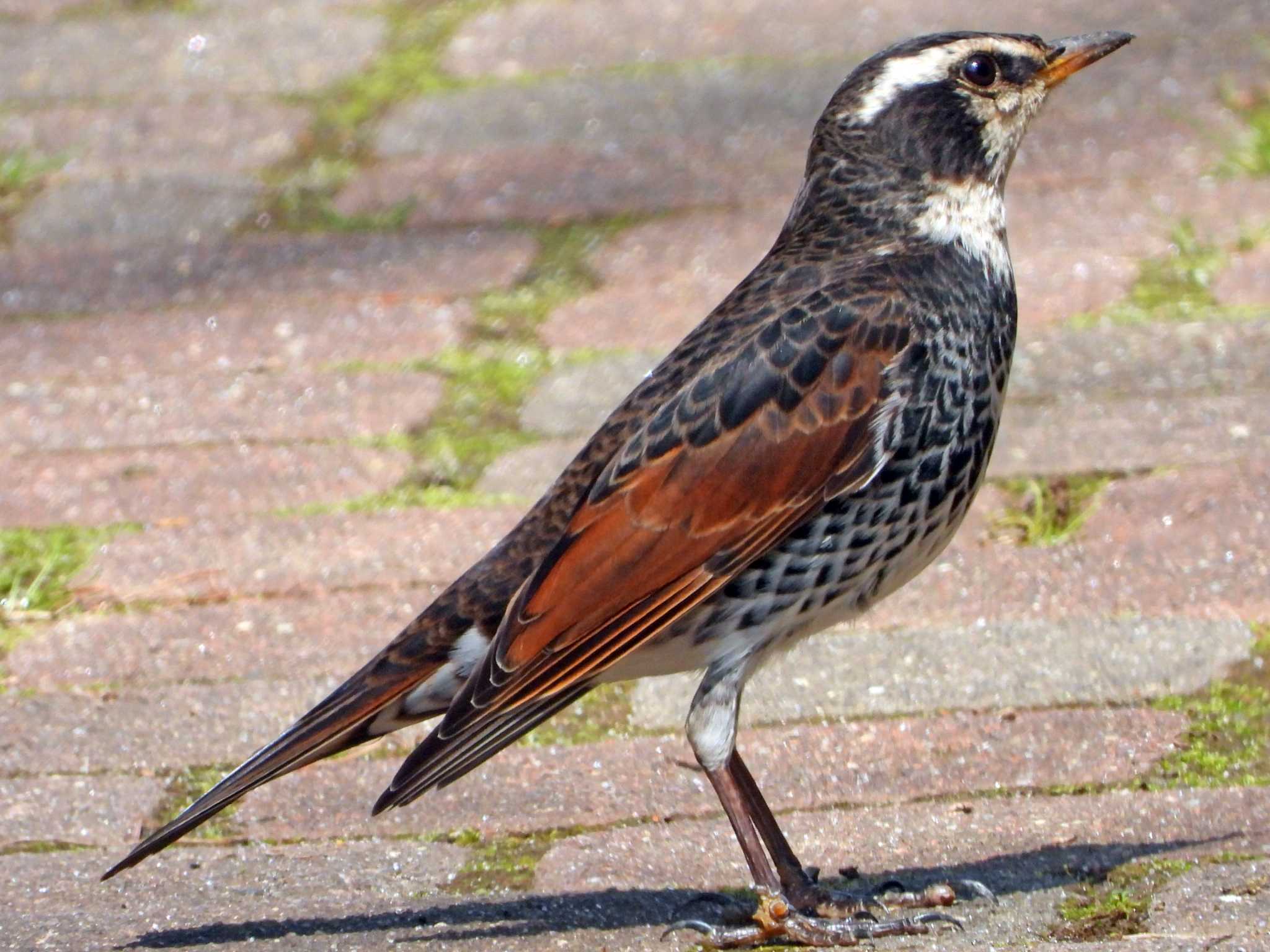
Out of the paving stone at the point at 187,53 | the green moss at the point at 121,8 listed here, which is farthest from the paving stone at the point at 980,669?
the green moss at the point at 121,8

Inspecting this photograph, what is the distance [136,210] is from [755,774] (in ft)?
10.9

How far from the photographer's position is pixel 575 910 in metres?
3.17

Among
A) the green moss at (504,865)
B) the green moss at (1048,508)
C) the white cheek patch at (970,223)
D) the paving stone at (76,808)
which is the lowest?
the paving stone at (76,808)

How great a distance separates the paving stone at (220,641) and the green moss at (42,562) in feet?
0.32

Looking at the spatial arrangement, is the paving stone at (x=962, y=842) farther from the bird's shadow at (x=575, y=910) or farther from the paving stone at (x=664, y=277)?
the paving stone at (x=664, y=277)

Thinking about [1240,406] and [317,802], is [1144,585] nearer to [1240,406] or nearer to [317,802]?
[1240,406]

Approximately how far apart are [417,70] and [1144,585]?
145 inches

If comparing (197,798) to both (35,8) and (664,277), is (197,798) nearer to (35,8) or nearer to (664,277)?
(664,277)

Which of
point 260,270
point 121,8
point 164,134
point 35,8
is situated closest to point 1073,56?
point 260,270

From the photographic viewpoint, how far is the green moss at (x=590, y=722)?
3818 millimetres

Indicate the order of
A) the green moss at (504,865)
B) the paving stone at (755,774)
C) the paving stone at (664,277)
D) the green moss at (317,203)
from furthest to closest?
1. the green moss at (317,203)
2. the paving stone at (664,277)
3. the paving stone at (755,774)
4. the green moss at (504,865)

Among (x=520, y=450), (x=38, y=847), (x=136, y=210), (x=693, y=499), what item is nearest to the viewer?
(x=693, y=499)

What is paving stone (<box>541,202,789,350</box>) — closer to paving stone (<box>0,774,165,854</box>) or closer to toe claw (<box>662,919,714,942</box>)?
paving stone (<box>0,774,165,854</box>)

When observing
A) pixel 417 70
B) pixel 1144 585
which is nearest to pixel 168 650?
pixel 1144 585
